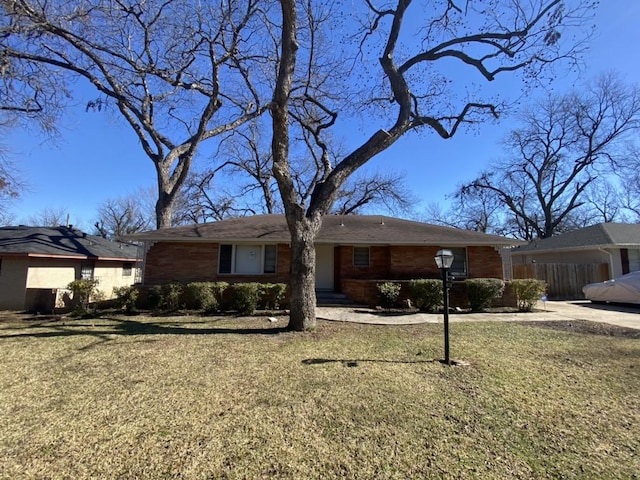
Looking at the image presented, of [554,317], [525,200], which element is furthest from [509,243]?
[525,200]

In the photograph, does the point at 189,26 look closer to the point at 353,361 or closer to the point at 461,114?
the point at 461,114

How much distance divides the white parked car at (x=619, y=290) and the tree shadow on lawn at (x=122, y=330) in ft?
43.8

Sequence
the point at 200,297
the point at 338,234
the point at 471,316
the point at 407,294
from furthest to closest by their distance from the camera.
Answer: the point at 338,234 → the point at 407,294 → the point at 200,297 → the point at 471,316

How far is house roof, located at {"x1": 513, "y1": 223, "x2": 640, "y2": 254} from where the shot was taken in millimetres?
17391

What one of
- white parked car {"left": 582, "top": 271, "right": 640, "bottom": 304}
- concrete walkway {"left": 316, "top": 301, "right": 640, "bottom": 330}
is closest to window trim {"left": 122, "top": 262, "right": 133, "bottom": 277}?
concrete walkway {"left": 316, "top": 301, "right": 640, "bottom": 330}

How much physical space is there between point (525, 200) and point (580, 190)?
4786mm

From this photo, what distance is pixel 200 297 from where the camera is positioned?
11.3 meters

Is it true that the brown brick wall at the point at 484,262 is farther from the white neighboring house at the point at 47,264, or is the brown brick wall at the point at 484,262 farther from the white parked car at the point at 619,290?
the white neighboring house at the point at 47,264

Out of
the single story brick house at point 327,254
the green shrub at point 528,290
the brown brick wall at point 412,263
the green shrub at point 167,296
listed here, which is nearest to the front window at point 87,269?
the single story brick house at point 327,254

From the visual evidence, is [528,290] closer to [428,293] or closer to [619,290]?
[428,293]

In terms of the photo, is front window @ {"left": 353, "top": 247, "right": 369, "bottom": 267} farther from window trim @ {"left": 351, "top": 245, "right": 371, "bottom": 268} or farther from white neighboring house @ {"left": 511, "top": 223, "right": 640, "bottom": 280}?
white neighboring house @ {"left": 511, "top": 223, "right": 640, "bottom": 280}

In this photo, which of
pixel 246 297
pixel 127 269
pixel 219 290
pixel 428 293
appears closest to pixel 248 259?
pixel 219 290

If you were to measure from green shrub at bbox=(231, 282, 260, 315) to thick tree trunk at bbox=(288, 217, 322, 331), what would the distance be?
3.14 meters

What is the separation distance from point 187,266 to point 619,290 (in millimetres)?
17243
